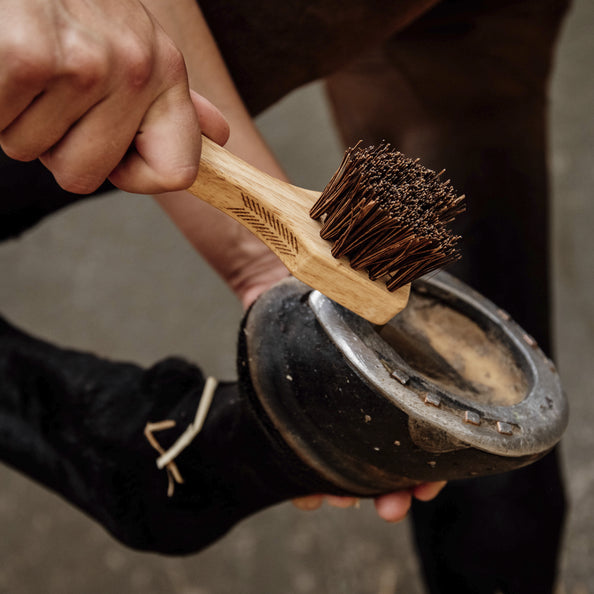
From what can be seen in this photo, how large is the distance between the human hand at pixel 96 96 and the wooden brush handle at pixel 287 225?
37 mm

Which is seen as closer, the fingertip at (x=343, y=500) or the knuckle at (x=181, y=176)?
the knuckle at (x=181, y=176)

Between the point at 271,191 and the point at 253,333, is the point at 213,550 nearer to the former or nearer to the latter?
the point at 253,333

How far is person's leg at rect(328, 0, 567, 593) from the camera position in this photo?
2.85 ft

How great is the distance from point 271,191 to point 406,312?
A: 205 millimetres

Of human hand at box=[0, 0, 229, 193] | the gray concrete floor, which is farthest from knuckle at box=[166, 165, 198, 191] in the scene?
the gray concrete floor

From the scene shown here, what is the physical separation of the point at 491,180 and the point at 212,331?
719 mm

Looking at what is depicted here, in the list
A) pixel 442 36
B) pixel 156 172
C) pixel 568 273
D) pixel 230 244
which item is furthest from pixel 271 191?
pixel 568 273

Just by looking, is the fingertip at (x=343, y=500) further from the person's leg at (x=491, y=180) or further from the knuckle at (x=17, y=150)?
the knuckle at (x=17, y=150)

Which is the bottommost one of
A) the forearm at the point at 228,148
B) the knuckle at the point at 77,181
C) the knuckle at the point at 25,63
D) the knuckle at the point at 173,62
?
the forearm at the point at 228,148

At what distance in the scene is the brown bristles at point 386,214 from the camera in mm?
454

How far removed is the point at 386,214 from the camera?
45 centimetres

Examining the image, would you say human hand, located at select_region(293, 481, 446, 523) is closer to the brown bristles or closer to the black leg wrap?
the black leg wrap

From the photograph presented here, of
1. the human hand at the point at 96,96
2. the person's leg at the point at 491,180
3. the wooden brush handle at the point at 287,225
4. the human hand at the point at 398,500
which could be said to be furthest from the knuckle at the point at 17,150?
the person's leg at the point at 491,180

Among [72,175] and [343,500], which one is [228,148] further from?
[343,500]
